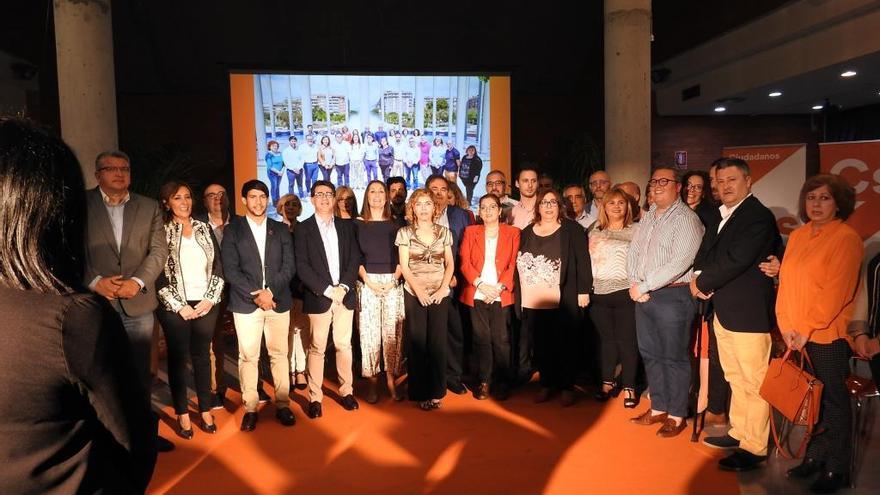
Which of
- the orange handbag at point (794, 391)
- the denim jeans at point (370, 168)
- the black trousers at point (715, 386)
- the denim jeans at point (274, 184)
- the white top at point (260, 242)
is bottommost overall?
the black trousers at point (715, 386)

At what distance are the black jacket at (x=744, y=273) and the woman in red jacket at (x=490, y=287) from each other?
4.85ft

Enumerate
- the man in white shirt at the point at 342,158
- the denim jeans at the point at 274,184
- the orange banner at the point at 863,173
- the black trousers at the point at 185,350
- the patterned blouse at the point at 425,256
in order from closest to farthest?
A: 1. the black trousers at the point at 185,350
2. the orange banner at the point at 863,173
3. the patterned blouse at the point at 425,256
4. the denim jeans at the point at 274,184
5. the man in white shirt at the point at 342,158

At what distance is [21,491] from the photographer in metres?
1.02

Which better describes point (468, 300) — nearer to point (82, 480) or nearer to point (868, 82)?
point (82, 480)

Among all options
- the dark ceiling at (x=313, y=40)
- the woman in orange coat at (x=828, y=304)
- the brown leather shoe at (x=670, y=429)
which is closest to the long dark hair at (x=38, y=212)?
the woman in orange coat at (x=828, y=304)

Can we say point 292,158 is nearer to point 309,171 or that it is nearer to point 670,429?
point 309,171

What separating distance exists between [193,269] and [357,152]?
471 cm

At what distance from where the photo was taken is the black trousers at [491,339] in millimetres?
4770

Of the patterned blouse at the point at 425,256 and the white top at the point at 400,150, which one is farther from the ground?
the white top at the point at 400,150

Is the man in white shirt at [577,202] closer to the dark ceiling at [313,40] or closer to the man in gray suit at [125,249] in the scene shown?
the man in gray suit at [125,249]

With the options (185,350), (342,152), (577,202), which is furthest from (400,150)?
(185,350)

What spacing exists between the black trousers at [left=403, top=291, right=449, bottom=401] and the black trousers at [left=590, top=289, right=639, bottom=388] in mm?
1146

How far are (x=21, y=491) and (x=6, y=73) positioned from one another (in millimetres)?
8789

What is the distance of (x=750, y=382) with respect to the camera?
3.51 m
